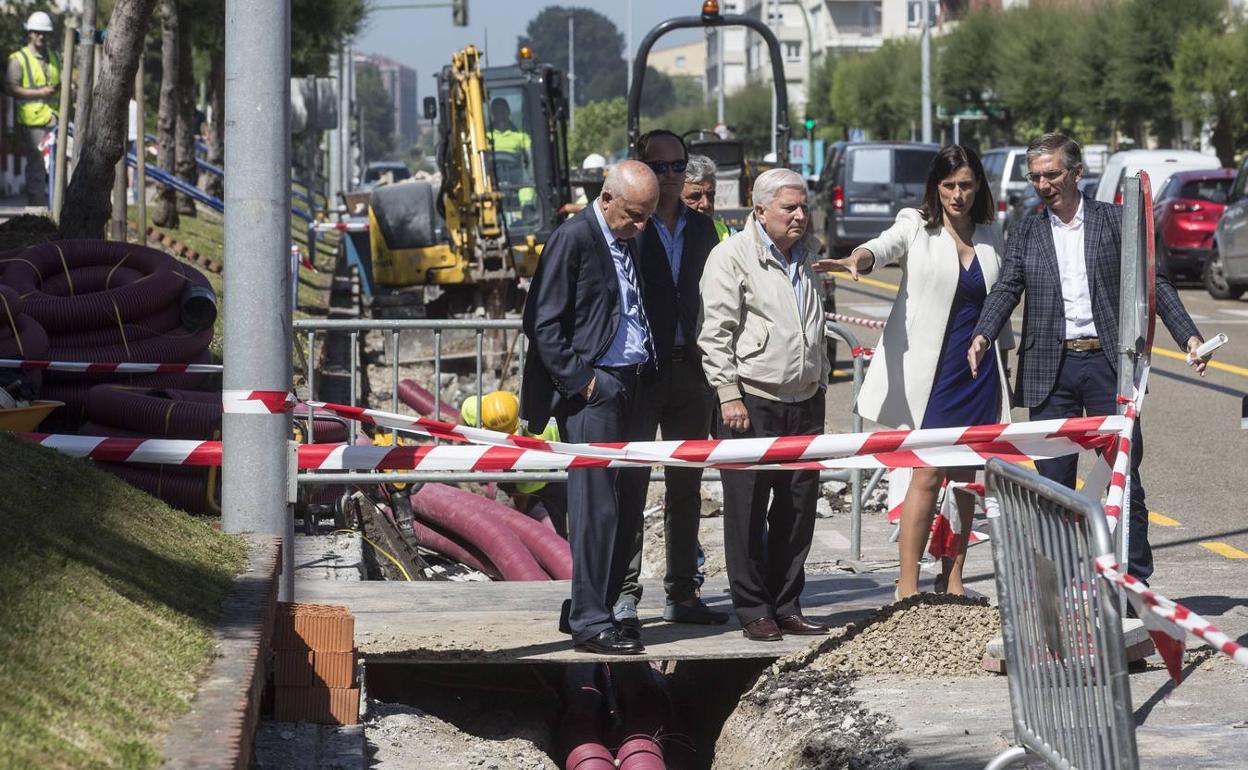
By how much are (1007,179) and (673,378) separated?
30.3m

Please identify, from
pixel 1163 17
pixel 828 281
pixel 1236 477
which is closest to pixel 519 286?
pixel 828 281

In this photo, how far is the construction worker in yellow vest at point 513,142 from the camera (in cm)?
2253

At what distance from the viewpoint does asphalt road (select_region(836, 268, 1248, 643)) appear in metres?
8.41

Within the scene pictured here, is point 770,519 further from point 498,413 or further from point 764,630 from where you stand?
point 498,413

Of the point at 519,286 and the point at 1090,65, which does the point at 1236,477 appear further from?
the point at 1090,65

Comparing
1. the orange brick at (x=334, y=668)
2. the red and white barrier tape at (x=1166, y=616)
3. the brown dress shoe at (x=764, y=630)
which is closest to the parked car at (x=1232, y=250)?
the brown dress shoe at (x=764, y=630)

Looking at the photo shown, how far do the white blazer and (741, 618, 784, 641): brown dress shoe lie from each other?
978 millimetres

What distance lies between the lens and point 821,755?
6.11m

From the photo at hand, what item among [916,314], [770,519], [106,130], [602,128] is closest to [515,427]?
[770,519]

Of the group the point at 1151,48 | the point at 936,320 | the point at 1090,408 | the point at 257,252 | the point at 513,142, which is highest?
the point at 1151,48

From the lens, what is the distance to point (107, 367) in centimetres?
935

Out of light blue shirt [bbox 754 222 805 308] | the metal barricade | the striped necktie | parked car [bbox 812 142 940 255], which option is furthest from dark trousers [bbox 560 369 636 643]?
parked car [bbox 812 142 940 255]

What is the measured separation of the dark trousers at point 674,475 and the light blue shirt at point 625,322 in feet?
0.59

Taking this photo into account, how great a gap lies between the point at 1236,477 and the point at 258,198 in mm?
7666
